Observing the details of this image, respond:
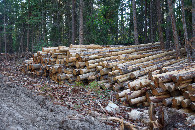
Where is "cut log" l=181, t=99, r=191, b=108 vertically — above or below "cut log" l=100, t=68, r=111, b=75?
below

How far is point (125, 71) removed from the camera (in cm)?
720

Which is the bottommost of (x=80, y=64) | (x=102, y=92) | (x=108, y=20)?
(x=102, y=92)

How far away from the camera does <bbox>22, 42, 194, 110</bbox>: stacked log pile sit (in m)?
5.35

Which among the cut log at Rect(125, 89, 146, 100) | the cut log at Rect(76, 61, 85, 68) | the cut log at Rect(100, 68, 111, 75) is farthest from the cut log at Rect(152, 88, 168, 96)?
the cut log at Rect(76, 61, 85, 68)

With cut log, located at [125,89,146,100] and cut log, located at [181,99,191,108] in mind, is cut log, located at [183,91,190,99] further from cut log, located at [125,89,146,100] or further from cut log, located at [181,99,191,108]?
cut log, located at [125,89,146,100]

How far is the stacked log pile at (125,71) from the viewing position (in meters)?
5.35

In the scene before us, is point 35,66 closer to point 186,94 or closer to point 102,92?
point 102,92

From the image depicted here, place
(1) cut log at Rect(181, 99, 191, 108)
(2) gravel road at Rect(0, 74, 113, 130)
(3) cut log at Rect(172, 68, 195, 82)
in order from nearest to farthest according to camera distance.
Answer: (2) gravel road at Rect(0, 74, 113, 130) < (1) cut log at Rect(181, 99, 191, 108) < (3) cut log at Rect(172, 68, 195, 82)

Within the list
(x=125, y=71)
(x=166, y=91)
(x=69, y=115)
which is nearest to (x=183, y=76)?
(x=166, y=91)

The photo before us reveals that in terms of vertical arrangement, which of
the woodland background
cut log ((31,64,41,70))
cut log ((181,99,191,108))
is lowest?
cut log ((181,99,191,108))

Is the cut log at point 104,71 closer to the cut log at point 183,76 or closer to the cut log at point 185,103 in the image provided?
the cut log at point 183,76

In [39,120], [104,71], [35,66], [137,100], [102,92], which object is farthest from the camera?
[35,66]

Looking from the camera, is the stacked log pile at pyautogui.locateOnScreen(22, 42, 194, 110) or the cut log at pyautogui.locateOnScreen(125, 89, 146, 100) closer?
the stacked log pile at pyautogui.locateOnScreen(22, 42, 194, 110)

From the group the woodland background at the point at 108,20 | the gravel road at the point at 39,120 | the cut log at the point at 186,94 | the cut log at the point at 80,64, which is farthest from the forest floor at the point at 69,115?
the woodland background at the point at 108,20
